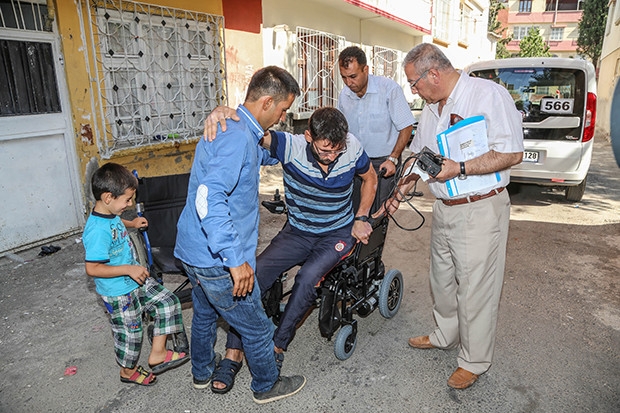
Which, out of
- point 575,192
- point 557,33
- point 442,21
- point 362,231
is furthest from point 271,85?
point 557,33

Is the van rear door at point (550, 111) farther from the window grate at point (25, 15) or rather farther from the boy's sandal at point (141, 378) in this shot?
the window grate at point (25, 15)

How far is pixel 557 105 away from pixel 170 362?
551 centimetres

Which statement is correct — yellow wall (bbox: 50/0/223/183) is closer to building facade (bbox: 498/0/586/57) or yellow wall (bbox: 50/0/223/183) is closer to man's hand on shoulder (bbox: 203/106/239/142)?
man's hand on shoulder (bbox: 203/106/239/142)

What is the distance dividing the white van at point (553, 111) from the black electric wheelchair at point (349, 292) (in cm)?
372

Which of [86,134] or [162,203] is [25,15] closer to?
[86,134]

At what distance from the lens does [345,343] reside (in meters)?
2.87

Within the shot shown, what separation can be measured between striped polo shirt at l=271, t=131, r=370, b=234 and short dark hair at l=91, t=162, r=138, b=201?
35.5 inches

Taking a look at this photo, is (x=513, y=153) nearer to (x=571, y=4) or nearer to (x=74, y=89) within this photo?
(x=74, y=89)

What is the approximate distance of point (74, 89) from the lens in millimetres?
4859

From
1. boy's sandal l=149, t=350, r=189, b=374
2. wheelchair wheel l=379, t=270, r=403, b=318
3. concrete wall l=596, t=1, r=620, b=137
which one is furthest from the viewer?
concrete wall l=596, t=1, r=620, b=137

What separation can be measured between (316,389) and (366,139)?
6.82ft

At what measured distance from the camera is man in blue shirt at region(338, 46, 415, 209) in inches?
145

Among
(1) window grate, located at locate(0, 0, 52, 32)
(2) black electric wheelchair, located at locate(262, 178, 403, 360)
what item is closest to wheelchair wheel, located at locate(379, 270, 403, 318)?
(2) black electric wheelchair, located at locate(262, 178, 403, 360)

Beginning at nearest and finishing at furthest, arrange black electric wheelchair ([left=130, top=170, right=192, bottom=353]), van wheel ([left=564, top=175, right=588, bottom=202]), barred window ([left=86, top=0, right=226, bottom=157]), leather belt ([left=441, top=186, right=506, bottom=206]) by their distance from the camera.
Answer: leather belt ([left=441, top=186, right=506, bottom=206]) < black electric wheelchair ([left=130, top=170, right=192, bottom=353]) < barred window ([left=86, top=0, right=226, bottom=157]) < van wheel ([left=564, top=175, right=588, bottom=202])
